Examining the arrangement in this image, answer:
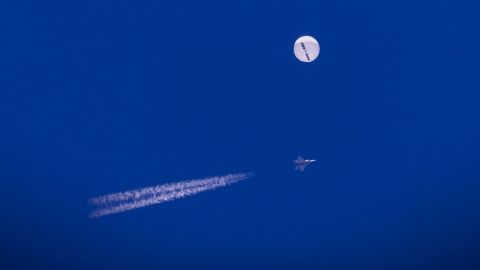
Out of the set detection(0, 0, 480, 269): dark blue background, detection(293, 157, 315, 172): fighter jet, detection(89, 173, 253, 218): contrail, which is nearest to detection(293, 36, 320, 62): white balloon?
detection(0, 0, 480, 269): dark blue background

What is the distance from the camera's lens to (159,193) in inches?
85.0

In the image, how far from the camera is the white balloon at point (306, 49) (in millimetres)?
1876

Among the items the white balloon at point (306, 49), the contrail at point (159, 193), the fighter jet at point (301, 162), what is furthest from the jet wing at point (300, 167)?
the white balloon at point (306, 49)

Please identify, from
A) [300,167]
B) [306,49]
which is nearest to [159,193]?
[300,167]

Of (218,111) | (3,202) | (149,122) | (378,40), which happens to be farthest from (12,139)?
(378,40)

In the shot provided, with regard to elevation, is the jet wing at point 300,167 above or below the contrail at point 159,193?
below

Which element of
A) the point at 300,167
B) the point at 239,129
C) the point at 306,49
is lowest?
the point at 300,167

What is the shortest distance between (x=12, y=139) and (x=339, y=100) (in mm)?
1509

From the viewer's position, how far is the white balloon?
6.15ft

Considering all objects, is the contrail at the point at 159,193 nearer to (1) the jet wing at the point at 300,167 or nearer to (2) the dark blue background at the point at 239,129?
Answer: (2) the dark blue background at the point at 239,129

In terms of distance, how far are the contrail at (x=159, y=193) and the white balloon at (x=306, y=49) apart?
2.00ft

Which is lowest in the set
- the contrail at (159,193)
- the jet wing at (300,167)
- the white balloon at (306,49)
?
the jet wing at (300,167)

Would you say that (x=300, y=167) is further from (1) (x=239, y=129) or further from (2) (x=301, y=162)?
(1) (x=239, y=129)

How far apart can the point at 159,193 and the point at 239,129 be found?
50 centimetres
